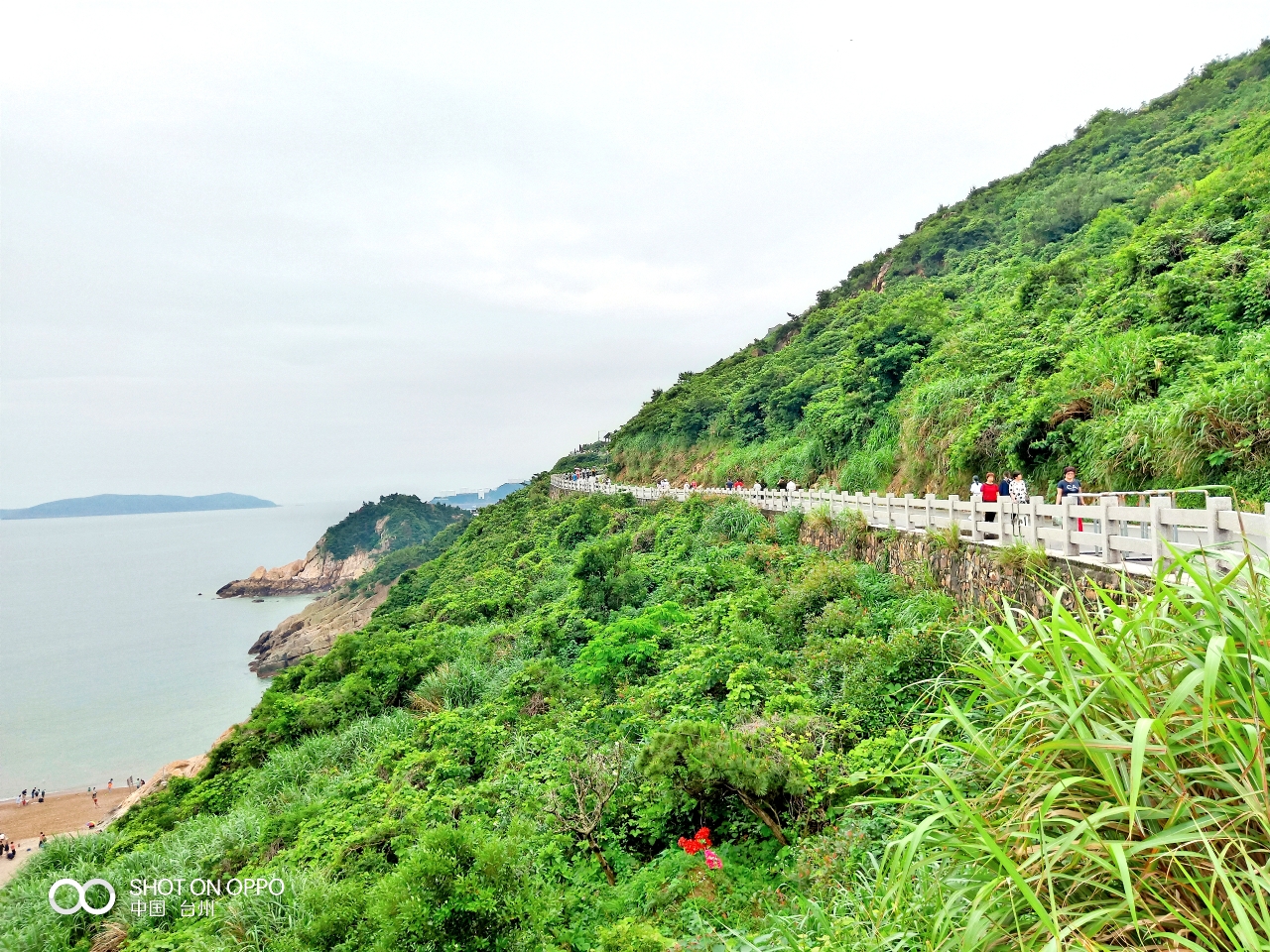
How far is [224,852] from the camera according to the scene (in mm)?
9961

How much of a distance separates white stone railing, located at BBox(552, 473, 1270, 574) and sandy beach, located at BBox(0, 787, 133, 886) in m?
32.6

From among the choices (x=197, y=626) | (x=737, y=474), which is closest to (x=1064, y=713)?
(x=737, y=474)

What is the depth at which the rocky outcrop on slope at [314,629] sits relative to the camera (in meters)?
54.1

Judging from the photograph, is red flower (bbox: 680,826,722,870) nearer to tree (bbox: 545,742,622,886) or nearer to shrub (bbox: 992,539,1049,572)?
tree (bbox: 545,742,622,886)

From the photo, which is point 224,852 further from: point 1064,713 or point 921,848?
point 1064,713

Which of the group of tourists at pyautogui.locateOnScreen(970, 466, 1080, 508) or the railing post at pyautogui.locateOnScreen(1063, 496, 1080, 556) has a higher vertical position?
the group of tourists at pyautogui.locateOnScreen(970, 466, 1080, 508)

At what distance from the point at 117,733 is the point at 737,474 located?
41507 millimetres

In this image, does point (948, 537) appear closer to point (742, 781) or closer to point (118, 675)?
point (742, 781)

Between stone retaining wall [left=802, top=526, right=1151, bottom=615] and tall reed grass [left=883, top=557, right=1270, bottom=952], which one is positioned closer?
tall reed grass [left=883, top=557, right=1270, bottom=952]

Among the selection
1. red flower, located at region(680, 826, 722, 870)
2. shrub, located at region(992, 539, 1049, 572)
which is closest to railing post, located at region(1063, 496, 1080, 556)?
shrub, located at region(992, 539, 1049, 572)

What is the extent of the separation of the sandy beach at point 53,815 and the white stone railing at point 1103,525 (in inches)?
1282

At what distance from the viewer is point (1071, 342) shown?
48.9 feet

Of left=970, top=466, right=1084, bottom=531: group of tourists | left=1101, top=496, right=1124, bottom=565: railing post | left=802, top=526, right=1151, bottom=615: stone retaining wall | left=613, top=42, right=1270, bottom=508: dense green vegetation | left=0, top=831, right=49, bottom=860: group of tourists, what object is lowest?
left=0, top=831, right=49, bottom=860: group of tourists

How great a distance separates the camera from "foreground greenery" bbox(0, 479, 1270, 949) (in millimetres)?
2623
